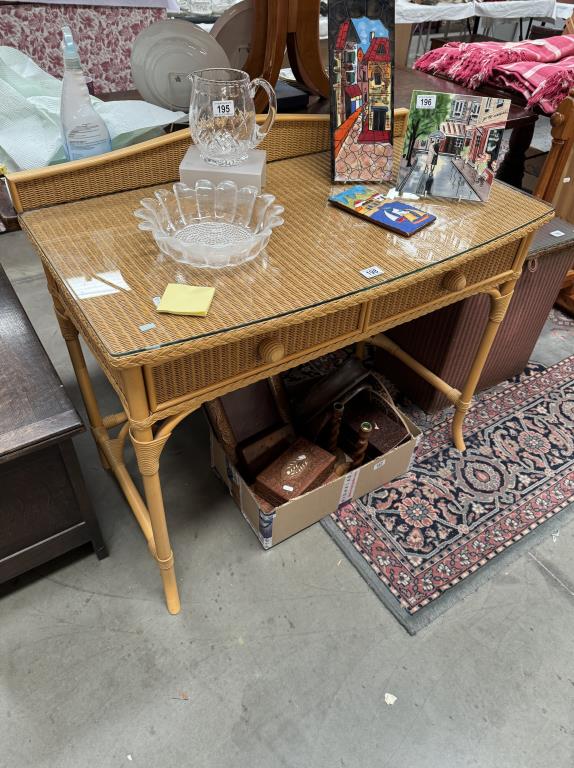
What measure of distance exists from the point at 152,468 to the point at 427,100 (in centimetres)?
98

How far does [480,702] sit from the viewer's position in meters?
1.17

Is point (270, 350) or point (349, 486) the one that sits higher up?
point (270, 350)

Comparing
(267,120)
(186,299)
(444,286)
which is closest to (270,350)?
(186,299)

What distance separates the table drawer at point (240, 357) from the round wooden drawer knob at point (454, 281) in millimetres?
254

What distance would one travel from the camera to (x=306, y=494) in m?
1.35

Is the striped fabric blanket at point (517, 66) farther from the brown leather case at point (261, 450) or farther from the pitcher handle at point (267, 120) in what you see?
the brown leather case at point (261, 450)

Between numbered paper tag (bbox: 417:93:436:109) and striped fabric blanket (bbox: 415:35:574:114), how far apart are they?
0.98 meters

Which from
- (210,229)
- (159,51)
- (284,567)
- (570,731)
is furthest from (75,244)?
(570,731)

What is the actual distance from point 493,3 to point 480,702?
4632 mm

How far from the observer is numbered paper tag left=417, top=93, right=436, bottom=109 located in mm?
1186

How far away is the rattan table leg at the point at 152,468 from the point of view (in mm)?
845

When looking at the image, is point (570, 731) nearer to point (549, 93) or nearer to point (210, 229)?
point (210, 229)

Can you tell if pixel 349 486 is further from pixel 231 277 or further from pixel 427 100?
pixel 427 100

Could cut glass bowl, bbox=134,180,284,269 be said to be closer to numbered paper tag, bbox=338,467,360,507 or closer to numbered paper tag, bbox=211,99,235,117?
numbered paper tag, bbox=211,99,235,117
